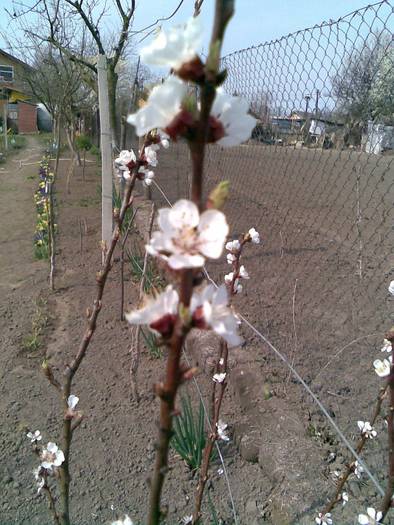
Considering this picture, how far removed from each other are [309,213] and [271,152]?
1932mm

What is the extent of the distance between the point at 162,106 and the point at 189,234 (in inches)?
6.9

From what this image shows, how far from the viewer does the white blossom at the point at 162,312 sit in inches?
23.5

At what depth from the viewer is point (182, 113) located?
1.91 feet

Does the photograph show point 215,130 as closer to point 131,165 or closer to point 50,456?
point 131,165

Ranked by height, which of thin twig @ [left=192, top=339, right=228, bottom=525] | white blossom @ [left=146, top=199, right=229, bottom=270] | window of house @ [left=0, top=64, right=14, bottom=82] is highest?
window of house @ [left=0, top=64, right=14, bottom=82]

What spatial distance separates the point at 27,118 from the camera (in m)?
39.3

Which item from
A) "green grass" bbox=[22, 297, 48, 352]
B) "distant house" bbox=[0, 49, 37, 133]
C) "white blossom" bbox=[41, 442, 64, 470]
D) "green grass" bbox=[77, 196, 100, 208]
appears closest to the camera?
"white blossom" bbox=[41, 442, 64, 470]

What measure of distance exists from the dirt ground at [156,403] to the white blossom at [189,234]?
38cm

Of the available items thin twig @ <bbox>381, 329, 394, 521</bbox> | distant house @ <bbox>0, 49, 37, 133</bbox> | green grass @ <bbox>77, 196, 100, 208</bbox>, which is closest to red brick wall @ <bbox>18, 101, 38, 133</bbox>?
distant house @ <bbox>0, 49, 37, 133</bbox>

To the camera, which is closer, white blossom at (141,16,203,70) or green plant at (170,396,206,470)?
white blossom at (141,16,203,70)

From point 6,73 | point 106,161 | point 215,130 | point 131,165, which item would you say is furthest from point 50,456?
point 6,73

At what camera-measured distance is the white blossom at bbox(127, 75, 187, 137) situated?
0.57 m

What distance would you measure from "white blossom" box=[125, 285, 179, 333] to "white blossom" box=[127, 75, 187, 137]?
0.23 meters

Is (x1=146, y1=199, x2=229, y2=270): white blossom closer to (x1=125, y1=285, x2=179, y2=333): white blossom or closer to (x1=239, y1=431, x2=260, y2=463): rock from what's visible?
(x1=125, y1=285, x2=179, y2=333): white blossom
